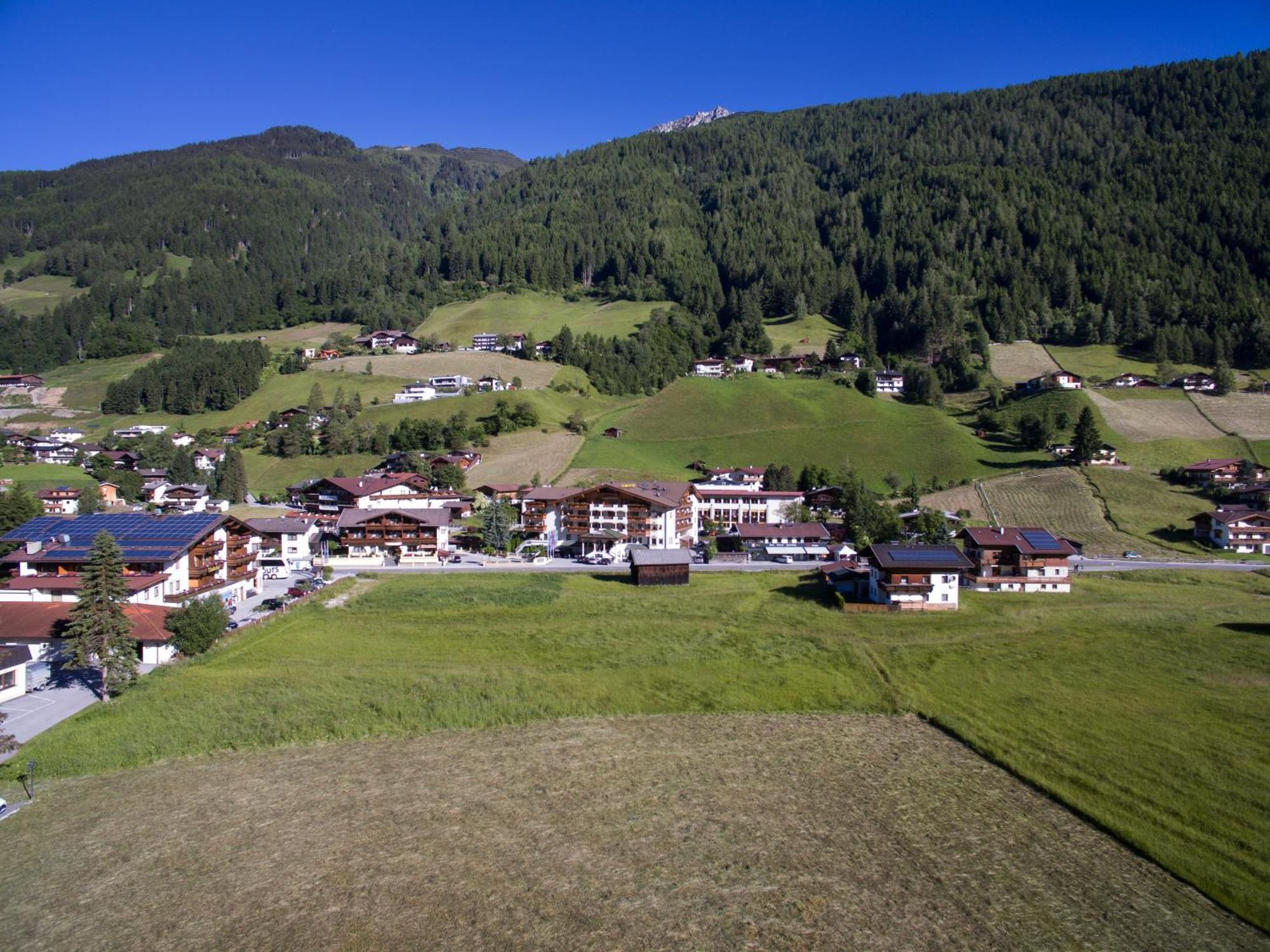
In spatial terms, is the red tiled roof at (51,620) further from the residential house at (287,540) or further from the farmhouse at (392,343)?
the farmhouse at (392,343)

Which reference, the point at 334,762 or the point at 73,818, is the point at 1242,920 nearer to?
the point at 334,762

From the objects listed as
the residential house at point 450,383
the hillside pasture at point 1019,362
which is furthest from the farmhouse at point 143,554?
the hillside pasture at point 1019,362

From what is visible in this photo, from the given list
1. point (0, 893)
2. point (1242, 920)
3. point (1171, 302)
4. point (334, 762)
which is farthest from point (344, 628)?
point (1171, 302)

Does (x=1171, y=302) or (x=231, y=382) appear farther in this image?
(x=1171, y=302)

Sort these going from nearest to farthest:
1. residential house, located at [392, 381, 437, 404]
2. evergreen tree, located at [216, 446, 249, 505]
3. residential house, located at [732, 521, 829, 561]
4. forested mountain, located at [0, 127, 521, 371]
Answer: residential house, located at [732, 521, 829, 561], evergreen tree, located at [216, 446, 249, 505], residential house, located at [392, 381, 437, 404], forested mountain, located at [0, 127, 521, 371]

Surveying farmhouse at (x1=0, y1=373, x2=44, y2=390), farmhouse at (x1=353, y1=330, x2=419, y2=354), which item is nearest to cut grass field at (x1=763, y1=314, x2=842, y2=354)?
farmhouse at (x1=353, y1=330, x2=419, y2=354)

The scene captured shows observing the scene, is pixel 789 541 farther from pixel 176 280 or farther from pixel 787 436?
pixel 176 280

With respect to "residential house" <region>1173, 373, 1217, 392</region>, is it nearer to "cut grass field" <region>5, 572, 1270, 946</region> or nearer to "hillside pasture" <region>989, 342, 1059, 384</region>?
"hillside pasture" <region>989, 342, 1059, 384</region>
